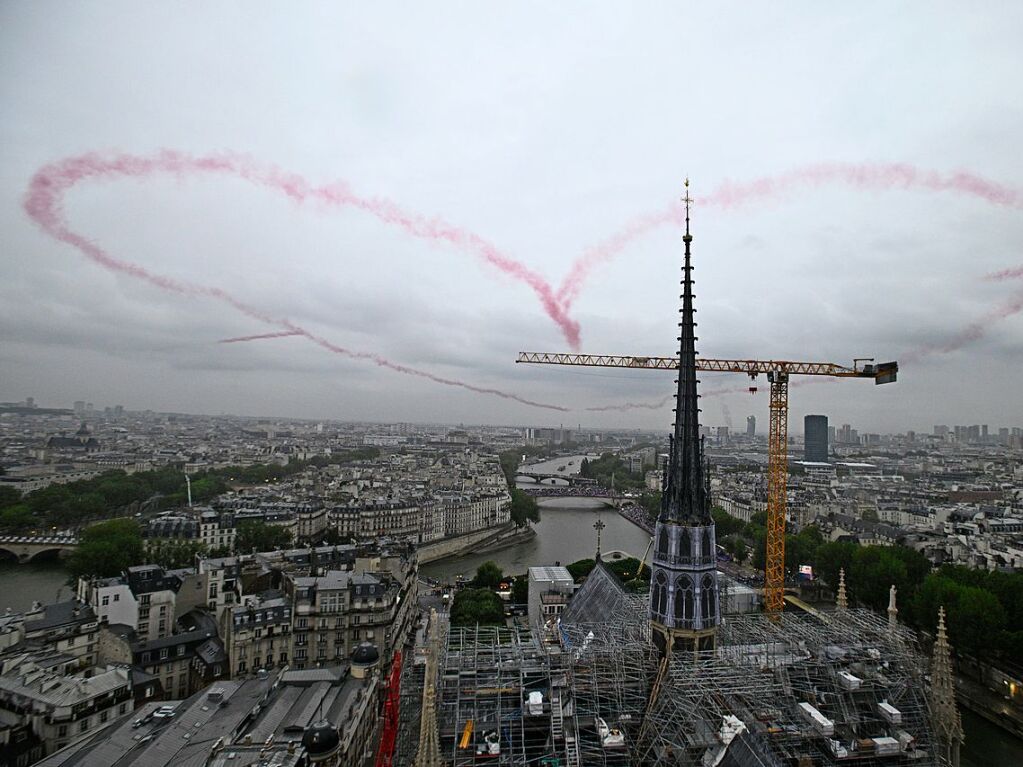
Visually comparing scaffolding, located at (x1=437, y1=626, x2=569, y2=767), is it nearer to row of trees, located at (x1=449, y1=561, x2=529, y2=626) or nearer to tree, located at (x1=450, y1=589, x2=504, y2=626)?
row of trees, located at (x1=449, y1=561, x2=529, y2=626)

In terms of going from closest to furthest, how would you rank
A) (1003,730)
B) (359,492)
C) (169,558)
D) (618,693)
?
(618,693) → (1003,730) → (169,558) → (359,492)

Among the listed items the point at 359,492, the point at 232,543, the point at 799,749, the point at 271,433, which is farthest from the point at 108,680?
the point at 271,433

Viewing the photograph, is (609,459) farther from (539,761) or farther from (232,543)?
(539,761)

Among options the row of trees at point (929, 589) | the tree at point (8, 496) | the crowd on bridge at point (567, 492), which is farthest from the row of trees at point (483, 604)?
the crowd on bridge at point (567, 492)

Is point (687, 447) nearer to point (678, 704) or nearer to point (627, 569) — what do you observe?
point (678, 704)

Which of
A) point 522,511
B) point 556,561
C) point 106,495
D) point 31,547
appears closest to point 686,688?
point 556,561

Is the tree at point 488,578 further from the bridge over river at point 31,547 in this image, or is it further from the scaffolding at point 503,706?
the bridge over river at point 31,547
